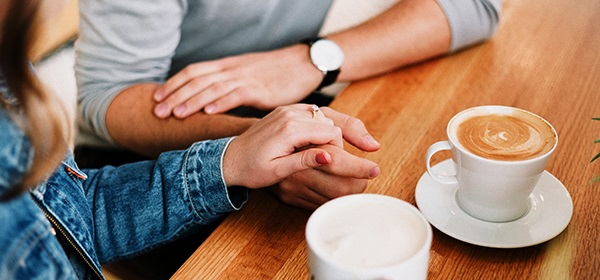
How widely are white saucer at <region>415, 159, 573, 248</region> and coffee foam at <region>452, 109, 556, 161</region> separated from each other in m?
0.09

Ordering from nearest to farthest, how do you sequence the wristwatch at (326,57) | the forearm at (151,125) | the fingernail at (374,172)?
the fingernail at (374,172) < the forearm at (151,125) < the wristwatch at (326,57)

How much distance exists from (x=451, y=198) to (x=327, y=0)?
0.73 m

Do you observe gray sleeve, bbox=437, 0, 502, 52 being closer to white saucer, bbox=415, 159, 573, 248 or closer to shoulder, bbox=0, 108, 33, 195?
white saucer, bbox=415, 159, 573, 248

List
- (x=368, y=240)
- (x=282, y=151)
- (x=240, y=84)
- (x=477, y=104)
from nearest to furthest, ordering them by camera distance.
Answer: (x=368, y=240)
(x=282, y=151)
(x=477, y=104)
(x=240, y=84)

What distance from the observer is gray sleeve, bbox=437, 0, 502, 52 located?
43.9 inches

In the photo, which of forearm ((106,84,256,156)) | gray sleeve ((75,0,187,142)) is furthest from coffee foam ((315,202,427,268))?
gray sleeve ((75,0,187,142))

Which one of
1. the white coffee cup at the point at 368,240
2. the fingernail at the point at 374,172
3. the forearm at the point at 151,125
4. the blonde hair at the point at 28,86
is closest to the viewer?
the white coffee cup at the point at 368,240

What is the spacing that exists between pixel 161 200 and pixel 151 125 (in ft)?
0.78

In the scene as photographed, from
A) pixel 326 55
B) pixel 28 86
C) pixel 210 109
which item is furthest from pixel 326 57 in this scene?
pixel 28 86

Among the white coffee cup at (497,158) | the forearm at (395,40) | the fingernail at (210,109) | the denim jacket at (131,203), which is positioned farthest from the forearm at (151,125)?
the white coffee cup at (497,158)

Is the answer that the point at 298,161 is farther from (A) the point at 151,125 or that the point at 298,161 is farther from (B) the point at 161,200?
(A) the point at 151,125

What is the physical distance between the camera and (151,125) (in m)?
1.06

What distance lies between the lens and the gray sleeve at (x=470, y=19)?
3.66 feet

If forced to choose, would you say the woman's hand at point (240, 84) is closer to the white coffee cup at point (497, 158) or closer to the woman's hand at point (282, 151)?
the woman's hand at point (282, 151)
